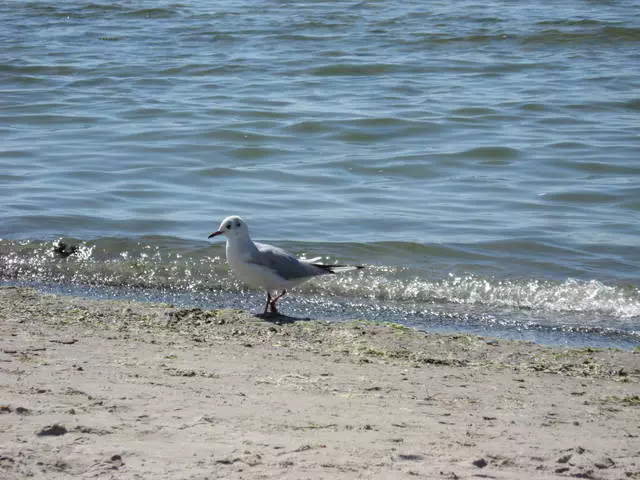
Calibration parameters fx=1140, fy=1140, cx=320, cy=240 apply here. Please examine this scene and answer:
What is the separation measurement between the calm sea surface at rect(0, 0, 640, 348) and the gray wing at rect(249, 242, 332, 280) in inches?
22.1

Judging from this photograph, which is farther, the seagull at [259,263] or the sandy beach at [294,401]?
the seagull at [259,263]

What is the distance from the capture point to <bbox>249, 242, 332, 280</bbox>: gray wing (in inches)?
312

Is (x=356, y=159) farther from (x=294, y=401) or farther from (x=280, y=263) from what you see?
(x=294, y=401)

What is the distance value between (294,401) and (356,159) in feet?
26.9

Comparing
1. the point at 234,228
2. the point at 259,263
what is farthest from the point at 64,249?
the point at 259,263

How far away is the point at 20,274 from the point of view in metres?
9.28

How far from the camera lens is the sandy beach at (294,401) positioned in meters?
4.30

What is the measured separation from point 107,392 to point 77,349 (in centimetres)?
106

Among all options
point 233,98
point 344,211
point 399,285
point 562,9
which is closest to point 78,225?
point 344,211

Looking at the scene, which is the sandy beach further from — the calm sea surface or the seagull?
the calm sea surface

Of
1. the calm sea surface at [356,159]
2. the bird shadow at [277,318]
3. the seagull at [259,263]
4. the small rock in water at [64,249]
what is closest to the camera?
the bird shadow at [277,318]

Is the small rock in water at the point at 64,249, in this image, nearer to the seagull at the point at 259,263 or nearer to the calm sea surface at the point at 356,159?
the calm sea surface at the point at 356,159

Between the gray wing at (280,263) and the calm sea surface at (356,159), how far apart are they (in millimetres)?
562

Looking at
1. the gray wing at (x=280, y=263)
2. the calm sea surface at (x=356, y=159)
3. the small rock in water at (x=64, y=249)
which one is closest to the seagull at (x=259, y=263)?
the gray wing at (x=280, y=263)
